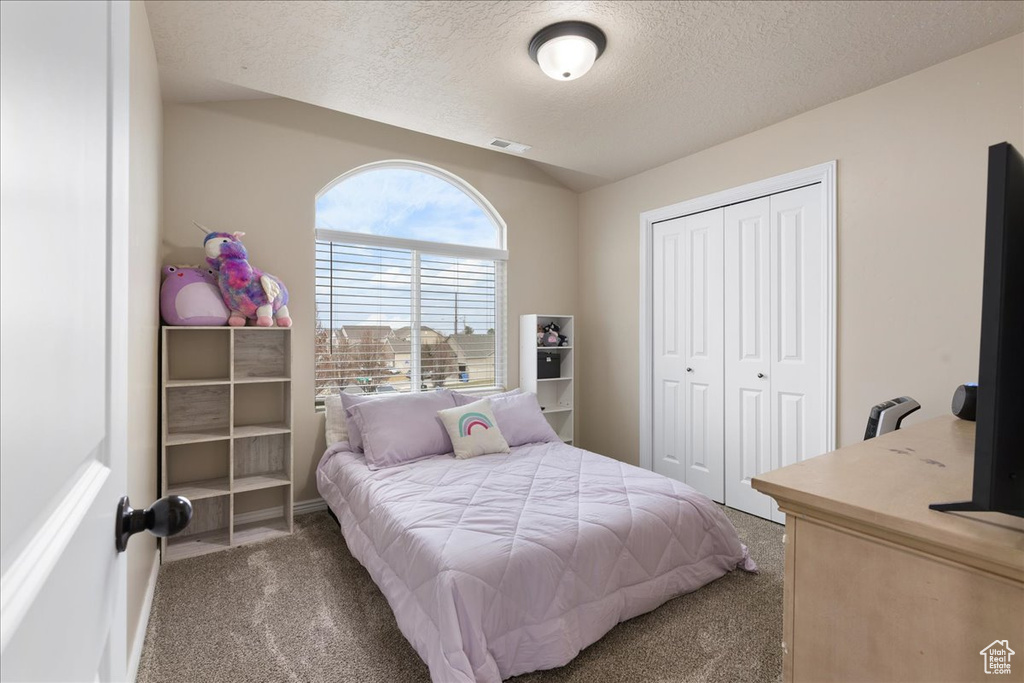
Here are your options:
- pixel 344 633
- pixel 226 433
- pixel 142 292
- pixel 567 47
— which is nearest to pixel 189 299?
pixel 142 292

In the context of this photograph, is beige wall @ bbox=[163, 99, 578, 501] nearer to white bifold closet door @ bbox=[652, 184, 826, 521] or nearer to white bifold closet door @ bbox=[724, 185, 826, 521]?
white bifold closet door @ bbox=[652, 184, 826, 521]

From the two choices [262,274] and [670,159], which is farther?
[670,159]

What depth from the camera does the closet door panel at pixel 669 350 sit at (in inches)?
147

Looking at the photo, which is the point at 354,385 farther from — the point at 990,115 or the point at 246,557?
the point at 990,115

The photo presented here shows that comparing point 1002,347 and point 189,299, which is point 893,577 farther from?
point 189,299

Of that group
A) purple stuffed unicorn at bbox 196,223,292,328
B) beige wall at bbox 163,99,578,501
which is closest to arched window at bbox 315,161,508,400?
beige wall at bbox 163,99,578,501

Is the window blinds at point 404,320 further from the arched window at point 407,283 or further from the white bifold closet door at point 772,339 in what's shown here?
the white bifold closet door at point 772,339

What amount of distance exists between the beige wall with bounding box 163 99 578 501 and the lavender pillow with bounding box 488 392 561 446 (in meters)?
1.27

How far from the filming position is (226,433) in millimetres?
2793

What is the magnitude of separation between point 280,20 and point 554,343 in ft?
9.72

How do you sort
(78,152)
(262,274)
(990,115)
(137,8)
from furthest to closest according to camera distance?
(262,274) → (990,115) → (137,8) → (78,152)

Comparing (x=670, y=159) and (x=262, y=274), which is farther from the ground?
(x=670, y=159)

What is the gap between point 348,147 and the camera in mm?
3461

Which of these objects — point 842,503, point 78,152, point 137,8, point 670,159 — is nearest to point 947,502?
point 842,503
